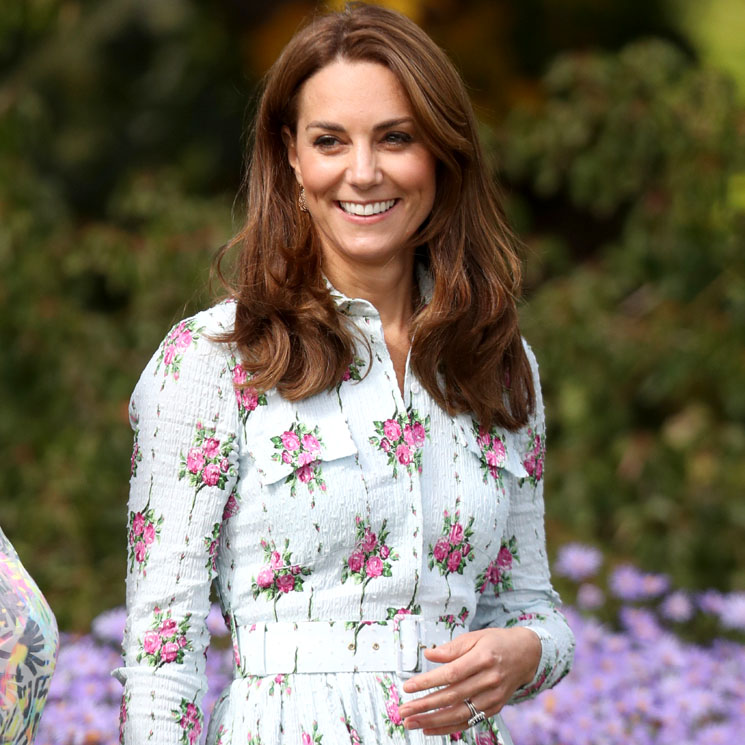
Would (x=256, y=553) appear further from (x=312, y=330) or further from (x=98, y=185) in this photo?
(x=98, y=185)

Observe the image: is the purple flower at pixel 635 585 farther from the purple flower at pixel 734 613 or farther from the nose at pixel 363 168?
the nose at pixel 363 168

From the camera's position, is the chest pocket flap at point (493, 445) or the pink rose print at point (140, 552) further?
the chest pocket flap at point (493, 445)

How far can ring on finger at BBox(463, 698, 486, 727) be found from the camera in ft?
5.46

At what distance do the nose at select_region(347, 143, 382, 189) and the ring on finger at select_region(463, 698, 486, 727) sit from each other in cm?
67

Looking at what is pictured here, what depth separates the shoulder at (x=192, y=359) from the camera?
167cm

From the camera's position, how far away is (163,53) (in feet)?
20.4

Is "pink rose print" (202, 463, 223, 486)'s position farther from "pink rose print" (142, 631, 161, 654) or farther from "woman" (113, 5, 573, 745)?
"pink rose print" (142, 631, 161, 654)

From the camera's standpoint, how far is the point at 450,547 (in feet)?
5.74

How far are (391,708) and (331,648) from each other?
0.34 feet

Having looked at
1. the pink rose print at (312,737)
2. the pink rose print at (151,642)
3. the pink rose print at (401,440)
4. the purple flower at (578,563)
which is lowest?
the pink rose print at (312,737)

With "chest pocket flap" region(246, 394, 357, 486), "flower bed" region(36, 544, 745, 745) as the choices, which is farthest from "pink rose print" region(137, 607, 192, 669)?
"flower bed" region(36, 544, 745, 745)

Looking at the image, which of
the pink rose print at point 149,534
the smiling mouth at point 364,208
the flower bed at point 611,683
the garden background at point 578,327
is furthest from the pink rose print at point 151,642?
the garden background at point 578,327

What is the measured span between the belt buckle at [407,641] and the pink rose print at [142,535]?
328 mm

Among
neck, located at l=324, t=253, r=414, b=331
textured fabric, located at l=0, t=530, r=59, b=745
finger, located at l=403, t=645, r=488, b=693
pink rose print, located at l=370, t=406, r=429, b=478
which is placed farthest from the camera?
neck, located at l=324, t=253, r=414, b=331
